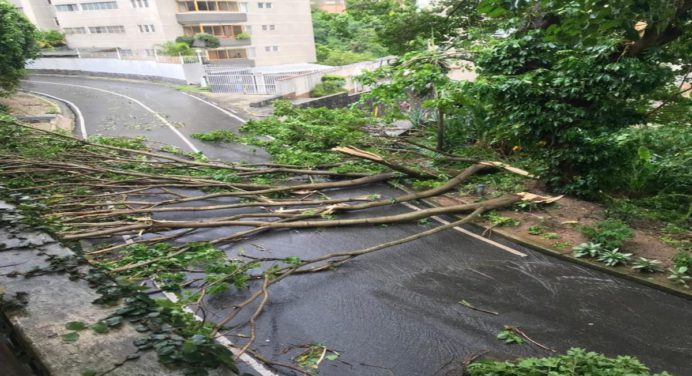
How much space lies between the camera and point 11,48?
16219 millimetres

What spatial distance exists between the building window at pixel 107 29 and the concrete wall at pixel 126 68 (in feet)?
20.9

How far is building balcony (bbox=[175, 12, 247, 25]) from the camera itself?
36.3 metres

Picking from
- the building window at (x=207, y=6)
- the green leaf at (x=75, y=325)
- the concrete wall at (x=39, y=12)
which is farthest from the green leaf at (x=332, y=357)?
the concrete wall at (x=39, y=12)

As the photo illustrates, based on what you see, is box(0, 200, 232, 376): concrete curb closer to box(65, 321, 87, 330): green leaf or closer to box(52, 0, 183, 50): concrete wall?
box(65, 321, 87, 330): green leaf

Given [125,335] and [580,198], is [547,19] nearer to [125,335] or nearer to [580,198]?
[580,198]

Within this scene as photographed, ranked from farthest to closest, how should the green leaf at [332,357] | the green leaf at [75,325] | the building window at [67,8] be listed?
the building window at [67,8] < the green leaf at [332,357] < the green leaf at [75,325]

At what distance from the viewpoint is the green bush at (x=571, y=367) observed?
358 centimetres

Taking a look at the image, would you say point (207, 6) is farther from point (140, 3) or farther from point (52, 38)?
point (52, 38)

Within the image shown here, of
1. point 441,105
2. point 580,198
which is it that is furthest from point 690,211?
point 441,105

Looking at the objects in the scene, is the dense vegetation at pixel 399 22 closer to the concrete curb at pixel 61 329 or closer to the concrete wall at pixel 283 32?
the concrete curb at pixel 61 329

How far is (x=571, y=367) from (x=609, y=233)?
3701 mm

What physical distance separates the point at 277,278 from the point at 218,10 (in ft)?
134

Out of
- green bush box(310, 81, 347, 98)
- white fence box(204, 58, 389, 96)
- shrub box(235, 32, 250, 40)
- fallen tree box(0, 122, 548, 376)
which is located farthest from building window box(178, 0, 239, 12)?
fallen tree box(0, 122, 548, 376)

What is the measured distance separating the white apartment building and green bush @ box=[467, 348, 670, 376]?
38.9 metres
